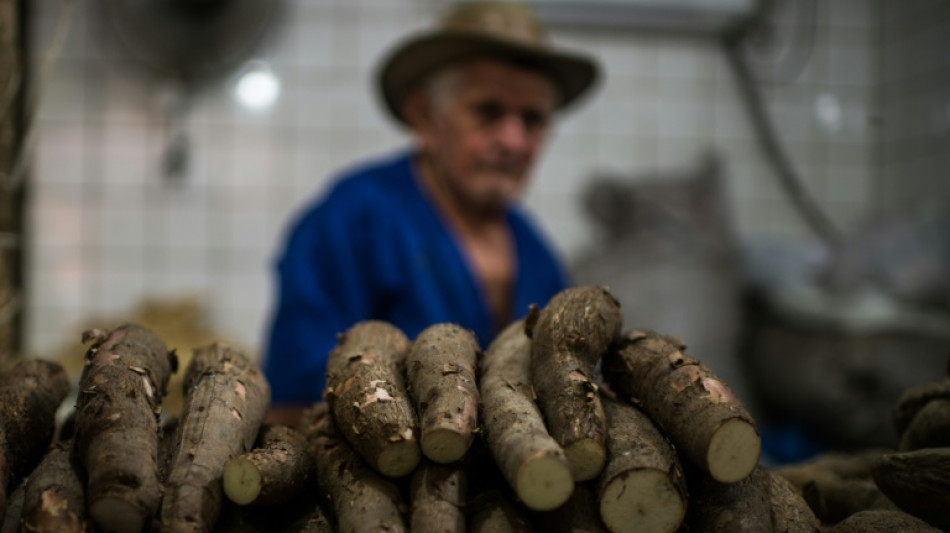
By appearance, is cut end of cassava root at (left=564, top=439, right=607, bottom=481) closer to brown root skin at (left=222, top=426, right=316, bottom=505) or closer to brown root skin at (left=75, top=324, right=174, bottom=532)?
brown root skin at (left=222, top=426, right=316, bottom=505)

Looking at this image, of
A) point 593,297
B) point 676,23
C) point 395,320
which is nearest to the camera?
point 593,297

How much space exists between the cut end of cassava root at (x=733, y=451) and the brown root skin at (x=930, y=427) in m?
0.42

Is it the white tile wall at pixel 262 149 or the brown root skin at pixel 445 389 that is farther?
the white tile wall at pixel 262 149

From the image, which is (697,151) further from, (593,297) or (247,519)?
(247,519)

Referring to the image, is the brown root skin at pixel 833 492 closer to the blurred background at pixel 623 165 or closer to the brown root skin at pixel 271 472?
the brown root skin at pixel 271 472

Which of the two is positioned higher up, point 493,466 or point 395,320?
point 493,466

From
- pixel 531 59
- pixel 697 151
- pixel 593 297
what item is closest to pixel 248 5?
pixel 531 59

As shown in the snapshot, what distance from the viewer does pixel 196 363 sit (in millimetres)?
1065

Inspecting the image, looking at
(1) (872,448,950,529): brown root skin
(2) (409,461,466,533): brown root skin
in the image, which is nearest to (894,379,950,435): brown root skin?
(1) (872,448,950,529): brown root skin

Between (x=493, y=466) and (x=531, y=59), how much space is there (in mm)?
1750

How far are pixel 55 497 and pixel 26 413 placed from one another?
0.69ft

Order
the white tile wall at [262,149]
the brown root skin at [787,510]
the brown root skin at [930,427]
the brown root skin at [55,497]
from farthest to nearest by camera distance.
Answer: the white tile wall at [262,149]
the brown root skin at [930,427]
the brown root skin at [787,510]
the brown root skin at [55,497]

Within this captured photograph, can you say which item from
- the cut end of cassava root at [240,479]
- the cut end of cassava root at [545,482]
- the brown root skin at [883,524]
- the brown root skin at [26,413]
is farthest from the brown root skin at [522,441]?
the brown root skin at [26,413]

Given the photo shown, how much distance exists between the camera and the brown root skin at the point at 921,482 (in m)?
1.00
